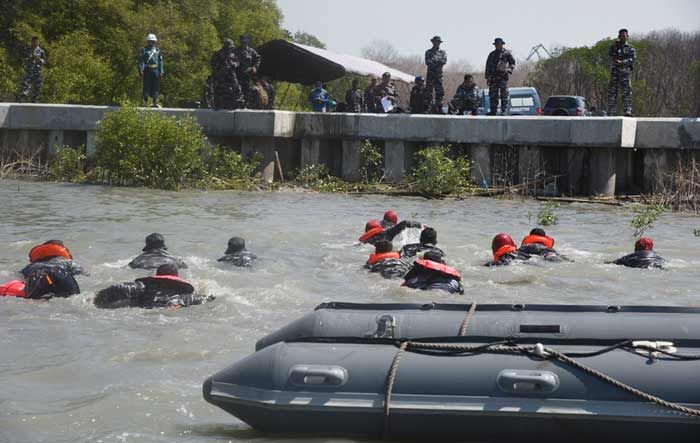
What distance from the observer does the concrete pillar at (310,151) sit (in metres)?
24.9

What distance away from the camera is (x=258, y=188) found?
23.8 metres

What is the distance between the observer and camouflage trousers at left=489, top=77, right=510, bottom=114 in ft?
74.6

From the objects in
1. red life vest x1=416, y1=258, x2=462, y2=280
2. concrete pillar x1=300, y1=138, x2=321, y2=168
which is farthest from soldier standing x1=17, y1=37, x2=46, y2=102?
red life vest x1=416, y1=258, x2=462, y2=280

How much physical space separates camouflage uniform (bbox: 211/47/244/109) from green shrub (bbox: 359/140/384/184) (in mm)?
2745

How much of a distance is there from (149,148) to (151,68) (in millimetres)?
2427

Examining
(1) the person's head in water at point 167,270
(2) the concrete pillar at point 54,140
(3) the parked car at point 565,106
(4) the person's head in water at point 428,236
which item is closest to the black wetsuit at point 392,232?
(4) the person's head in water at point 428,236

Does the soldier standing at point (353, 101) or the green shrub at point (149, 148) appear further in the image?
the soldier standing at point (353, 101)

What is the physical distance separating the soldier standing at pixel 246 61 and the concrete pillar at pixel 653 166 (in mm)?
7863

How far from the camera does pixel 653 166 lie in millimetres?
22578

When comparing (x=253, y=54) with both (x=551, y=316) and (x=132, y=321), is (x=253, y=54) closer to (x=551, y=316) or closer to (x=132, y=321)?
(x=132, y=321)

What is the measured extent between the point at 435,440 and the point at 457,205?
582 inches

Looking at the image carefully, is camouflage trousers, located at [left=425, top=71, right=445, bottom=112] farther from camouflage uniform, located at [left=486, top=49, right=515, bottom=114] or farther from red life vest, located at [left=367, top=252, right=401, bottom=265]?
red life vest, located at [left=367, top=252, right=401, bottom=265]

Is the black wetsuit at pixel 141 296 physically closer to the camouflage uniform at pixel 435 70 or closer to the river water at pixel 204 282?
the river water at pixel 204 282

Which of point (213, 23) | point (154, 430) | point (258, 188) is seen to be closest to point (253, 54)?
point (258, 188)
